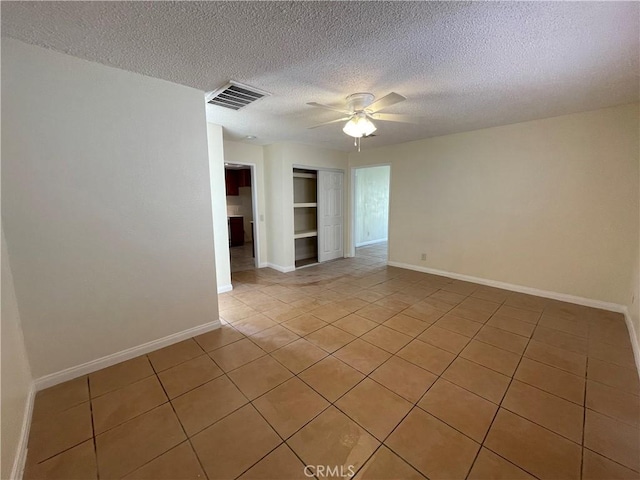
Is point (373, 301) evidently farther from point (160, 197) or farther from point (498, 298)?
point (160, 197)

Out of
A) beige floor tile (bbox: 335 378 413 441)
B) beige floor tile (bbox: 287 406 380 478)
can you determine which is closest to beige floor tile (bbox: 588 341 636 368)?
beige floor tile (bbox: 335 378 413 441)

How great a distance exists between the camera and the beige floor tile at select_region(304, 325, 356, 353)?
2459mm

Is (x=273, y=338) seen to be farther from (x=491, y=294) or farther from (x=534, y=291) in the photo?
(x=534, y=291)

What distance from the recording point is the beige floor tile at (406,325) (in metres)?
2.72

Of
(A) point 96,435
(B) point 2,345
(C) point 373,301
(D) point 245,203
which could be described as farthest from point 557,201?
(D) point 245,203

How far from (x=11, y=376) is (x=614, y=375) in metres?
4.10

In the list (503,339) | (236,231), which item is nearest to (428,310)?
(503,339)

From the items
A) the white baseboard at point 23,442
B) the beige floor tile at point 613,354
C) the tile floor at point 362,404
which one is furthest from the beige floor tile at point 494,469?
the white baseboard at point 23,442

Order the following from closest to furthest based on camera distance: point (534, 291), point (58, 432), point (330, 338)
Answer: point (58, 432)
point (330, 338)
point (534, 291)

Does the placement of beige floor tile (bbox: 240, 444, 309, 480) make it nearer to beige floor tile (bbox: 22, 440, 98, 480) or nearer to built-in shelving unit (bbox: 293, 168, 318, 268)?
beige floor tile (bbox: 22, 440, 98, 480)

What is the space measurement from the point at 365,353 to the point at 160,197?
7.58 feet

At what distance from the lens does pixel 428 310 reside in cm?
323

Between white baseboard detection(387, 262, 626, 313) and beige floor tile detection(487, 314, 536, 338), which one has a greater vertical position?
white baseboard detection(387, 262, 626, 313)

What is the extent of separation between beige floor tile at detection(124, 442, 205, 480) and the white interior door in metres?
4.41
